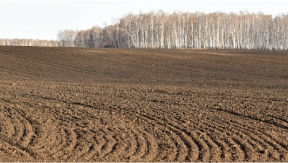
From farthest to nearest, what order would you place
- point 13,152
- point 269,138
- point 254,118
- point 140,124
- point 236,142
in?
point 254,118 < point 140,124 < point 269,138 < point 236,142 < point 13,152

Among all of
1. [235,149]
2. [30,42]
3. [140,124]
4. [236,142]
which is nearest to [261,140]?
[236,142]

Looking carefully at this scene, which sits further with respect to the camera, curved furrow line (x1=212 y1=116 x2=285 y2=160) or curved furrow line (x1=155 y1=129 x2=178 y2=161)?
curved furrow line (x1=212 y1=116 x2=285 y2=160)

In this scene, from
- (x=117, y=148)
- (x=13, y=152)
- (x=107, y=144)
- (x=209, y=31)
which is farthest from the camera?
(x=209, y=31)

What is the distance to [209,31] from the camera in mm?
89188

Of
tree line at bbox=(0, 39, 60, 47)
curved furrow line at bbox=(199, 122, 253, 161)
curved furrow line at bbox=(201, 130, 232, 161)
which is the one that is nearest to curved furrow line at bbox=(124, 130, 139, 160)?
curved furrow line at bbox=(201, 130, 232, 161)

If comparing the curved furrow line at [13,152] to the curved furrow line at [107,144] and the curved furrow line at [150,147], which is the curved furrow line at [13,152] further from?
the curved furrow line at [150,147]

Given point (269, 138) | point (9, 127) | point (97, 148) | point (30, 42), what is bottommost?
point (269, 138)

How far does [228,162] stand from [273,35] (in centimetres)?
8967

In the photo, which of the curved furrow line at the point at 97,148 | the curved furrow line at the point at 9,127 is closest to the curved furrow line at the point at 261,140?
the curved furrow line at the point at 97,148

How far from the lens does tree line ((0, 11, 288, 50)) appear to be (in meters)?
90.5

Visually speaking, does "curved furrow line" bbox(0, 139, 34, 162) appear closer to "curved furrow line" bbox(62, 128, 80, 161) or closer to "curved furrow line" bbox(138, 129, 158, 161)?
"curved furrow line" bbox(62, 128, 80, 161)

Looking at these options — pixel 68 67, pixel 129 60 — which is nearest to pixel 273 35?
pixel 129 60

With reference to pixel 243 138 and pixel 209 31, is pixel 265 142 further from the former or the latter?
pixel 209 31

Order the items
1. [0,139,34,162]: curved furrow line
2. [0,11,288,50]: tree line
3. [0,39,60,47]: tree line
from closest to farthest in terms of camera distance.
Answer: [0,139,34,162]: curved furrow line
[0,11,288,50]: tree line
[0,39,60,47]: tree line
